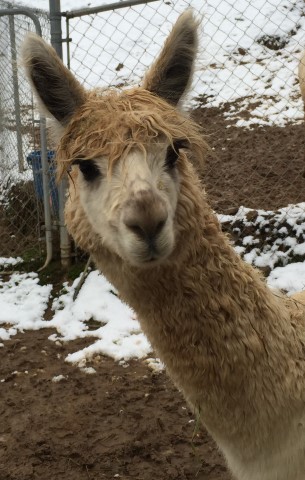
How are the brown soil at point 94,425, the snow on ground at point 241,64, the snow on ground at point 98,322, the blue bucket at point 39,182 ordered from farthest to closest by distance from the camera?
the snow on ground at point 241,64 < the blue bucket at point 39,182 < the snow on ground at point 98,322 < the brown soil at point 94,425

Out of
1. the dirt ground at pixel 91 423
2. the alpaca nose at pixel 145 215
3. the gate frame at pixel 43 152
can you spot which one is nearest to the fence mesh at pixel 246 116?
the gate frame at pixel 43 152

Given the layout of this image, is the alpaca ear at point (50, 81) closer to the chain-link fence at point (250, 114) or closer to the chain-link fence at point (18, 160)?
the chain-link fence at point (250, 114)

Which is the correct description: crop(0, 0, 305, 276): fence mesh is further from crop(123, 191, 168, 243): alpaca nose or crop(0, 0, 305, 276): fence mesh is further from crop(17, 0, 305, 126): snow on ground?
crop(123, 191, 168, 243): alpaca nose

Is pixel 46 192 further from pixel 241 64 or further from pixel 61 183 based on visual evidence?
pixel 241 64

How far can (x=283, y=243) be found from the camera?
233 inches

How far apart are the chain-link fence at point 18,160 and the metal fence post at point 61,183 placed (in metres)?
0.38

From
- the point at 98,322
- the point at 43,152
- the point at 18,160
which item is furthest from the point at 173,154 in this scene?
the point at 18,160

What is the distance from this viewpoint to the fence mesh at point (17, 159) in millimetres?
6469

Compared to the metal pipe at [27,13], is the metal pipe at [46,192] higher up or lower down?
lower down

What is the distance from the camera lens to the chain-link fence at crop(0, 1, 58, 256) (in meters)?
6.43

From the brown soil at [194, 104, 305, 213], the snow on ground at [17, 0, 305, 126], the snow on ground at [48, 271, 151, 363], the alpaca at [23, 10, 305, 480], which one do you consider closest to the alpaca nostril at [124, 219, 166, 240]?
the alpaca at [23, 10, 305, 480]

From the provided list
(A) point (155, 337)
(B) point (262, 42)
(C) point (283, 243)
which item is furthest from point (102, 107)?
(B) point (262, 42)

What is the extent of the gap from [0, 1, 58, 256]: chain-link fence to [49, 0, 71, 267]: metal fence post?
1.26 ft

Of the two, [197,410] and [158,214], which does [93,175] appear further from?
[197,410]
